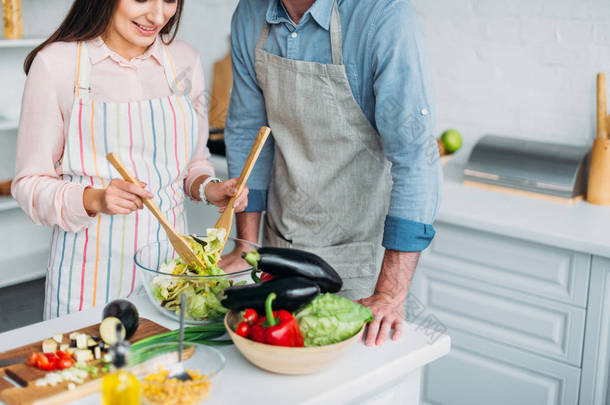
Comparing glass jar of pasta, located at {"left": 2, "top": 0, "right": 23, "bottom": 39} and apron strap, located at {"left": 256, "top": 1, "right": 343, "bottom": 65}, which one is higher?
glass jar of pasta, located at {"left": 2, "top": 0, "right": 23, "bottom": 39}

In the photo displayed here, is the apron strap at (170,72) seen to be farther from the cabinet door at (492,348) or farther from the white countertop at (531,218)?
Result: the cabinet door at (492,348)

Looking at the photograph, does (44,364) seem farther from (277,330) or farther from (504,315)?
(504,315)

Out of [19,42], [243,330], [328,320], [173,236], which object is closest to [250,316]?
[243,330]

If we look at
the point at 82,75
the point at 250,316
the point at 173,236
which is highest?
the point at 82,75

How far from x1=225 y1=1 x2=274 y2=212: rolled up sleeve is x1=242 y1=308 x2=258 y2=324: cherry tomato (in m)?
0.81

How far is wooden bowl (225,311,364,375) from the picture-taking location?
3.58 ft

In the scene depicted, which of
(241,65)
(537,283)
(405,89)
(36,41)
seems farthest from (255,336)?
(36,41)

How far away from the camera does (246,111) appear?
1.90m

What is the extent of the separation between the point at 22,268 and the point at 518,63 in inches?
111

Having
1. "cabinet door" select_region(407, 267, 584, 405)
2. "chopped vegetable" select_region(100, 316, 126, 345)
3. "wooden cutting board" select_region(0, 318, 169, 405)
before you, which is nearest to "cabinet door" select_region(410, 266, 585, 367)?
"cabinet door" select_region(407, 267, 584, 405)

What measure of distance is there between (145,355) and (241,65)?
1.00m

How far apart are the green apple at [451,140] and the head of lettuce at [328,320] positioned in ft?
5.65

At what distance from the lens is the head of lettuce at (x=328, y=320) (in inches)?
44.6

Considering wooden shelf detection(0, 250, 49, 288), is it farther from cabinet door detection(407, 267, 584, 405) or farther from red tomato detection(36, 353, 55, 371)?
red tomato detection(36, 353, 55, 371)
